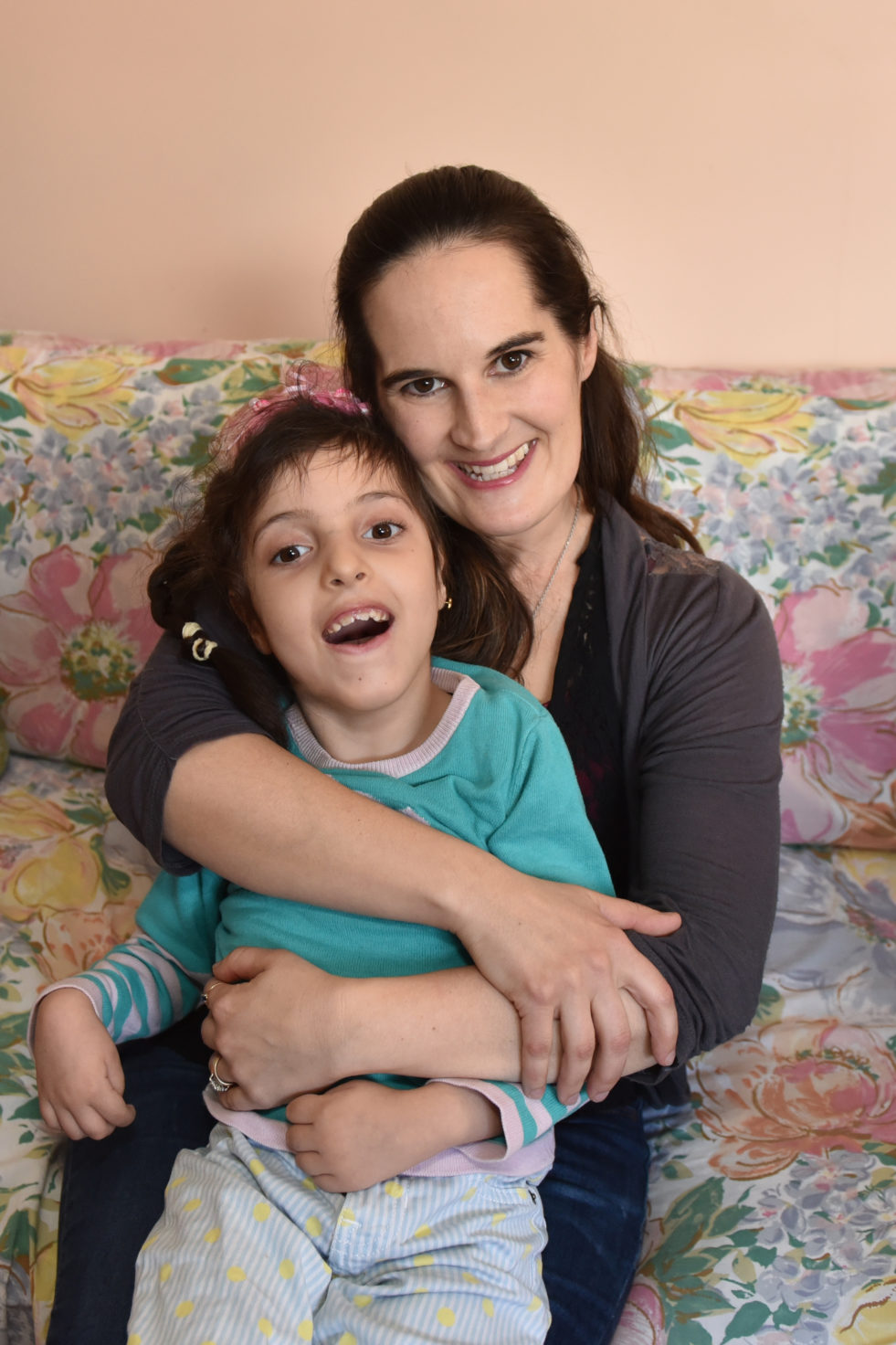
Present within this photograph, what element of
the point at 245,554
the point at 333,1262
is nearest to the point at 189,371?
the point at 245,554

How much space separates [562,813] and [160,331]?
165 centimetres

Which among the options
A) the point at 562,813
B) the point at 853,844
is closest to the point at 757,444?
the point at 853,844

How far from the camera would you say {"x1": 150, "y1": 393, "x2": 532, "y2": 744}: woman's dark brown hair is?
1331 millimetres

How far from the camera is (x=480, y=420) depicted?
1.36 metres

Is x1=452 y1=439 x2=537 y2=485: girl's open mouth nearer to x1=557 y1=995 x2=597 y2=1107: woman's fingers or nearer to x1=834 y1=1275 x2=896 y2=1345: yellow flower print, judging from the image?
x1=557 y1=995 x2=597 y2=1107: woman's fingers

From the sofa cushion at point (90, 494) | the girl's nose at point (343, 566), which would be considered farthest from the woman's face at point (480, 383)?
the sofa cushion at point (90, 494)

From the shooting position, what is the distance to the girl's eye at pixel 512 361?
1382 millimetres

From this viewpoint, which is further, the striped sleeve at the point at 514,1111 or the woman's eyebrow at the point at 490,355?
the woman's eyebrow at the point at 490,355

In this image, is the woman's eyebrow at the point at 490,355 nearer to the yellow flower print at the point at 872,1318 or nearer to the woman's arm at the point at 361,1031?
the woman's arm at the point at 361,1031

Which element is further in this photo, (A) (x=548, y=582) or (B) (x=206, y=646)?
(A) (x=548, y=582)

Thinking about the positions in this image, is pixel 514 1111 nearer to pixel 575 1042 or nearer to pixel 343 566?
pixel 575 1042

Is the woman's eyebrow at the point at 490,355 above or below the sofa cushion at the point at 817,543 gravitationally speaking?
above

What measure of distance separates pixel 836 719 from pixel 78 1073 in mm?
1246

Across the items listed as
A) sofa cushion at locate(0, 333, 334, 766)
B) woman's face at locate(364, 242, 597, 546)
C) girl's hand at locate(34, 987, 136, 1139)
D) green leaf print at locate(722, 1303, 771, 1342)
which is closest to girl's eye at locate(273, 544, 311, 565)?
woman's face at locate(364, 242, 597, 546)
